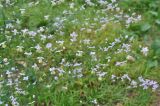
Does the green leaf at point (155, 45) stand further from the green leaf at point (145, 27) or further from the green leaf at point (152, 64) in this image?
the green leaf at point (145, 27)

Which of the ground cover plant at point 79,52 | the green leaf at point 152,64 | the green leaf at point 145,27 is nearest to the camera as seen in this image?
the ground cover plant at point 79,52

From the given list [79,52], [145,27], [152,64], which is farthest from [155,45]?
[79,52]

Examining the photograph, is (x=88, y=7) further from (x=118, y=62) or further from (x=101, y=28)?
(x=118, y=62)

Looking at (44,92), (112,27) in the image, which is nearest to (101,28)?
(112,27)

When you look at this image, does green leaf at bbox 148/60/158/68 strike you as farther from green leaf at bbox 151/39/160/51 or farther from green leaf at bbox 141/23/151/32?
green leaf at bbox 141/23/151/32

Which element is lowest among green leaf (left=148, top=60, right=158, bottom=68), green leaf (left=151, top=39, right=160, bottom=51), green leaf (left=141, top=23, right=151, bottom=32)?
green leaf (left=148, top=60, right=158, bottom=68)

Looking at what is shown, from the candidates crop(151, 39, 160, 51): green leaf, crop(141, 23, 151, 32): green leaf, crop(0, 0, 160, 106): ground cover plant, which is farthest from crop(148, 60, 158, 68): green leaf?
crop(141, 23, 151, 32): green leaf

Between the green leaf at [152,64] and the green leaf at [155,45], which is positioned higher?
the green leaf at [155,45]

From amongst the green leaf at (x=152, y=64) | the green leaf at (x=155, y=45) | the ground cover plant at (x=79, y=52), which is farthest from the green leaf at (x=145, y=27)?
the green leaf at (x=152, y=64)

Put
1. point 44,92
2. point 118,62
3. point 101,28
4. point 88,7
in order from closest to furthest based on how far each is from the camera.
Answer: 1. point 44,92
2. point 118,62
3. point 101,28
4. point 88,7
